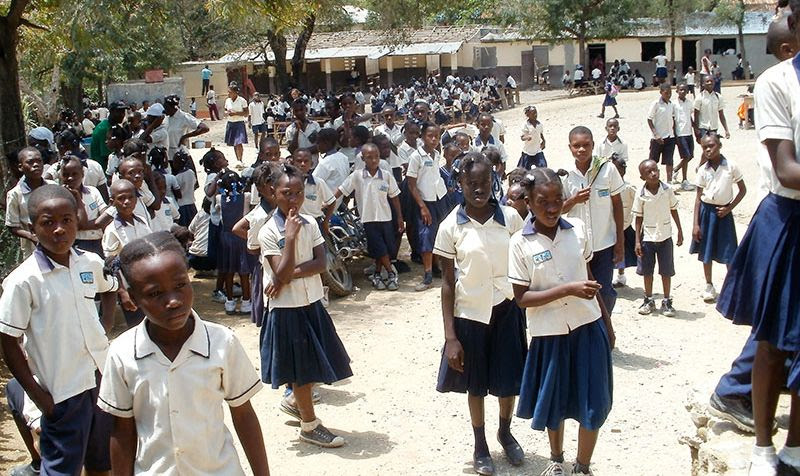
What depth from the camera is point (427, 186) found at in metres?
9.01

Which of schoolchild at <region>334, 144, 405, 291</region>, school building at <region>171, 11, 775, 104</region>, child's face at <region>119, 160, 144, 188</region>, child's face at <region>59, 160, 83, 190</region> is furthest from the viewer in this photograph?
school building at <region>171, 11, 775, 104</region>

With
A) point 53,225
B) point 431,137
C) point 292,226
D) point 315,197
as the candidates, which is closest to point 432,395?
point 292,226

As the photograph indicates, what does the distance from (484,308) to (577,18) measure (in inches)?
1299

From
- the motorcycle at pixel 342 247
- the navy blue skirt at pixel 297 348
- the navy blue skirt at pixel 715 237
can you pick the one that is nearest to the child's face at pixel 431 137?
the motorcycle at pixel 342 247

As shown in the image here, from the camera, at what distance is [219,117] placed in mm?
31844

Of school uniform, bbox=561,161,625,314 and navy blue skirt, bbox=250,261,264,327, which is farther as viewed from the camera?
school uniform, bbox=561,161,625,314

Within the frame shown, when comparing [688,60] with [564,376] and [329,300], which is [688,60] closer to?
[329,300]

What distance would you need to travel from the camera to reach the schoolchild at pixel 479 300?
439cm

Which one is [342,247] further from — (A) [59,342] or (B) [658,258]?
(A) [59,342]

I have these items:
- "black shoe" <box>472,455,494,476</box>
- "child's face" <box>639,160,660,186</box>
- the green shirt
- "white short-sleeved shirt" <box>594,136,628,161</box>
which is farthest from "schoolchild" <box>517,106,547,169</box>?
"black shoe" <box>472,455,494,476</box>

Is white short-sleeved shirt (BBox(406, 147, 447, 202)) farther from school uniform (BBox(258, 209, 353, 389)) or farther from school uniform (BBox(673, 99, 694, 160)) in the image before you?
school uniform (BBox(673, 99, 694, 160))

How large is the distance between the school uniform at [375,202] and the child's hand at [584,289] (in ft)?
16.4

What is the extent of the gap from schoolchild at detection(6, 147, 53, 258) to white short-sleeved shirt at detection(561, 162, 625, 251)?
388cm

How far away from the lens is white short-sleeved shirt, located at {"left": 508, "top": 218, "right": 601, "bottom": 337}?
4.04 m
